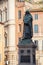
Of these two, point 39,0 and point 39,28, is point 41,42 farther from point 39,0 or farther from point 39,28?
point 39,0

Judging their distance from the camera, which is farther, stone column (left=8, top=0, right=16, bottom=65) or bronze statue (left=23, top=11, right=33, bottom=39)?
stone column (left=8, top=0, right=16, bottom=65)

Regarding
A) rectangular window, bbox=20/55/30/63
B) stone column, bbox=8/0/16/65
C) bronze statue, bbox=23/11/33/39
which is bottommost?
stone column, bbox=8/0/16/65

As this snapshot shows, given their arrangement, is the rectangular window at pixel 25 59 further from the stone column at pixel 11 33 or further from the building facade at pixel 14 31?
the stone column at pixel 11 33

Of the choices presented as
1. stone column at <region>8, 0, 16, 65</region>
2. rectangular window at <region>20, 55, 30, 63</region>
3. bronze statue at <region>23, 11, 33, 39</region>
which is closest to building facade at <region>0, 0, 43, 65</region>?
stone column at <region>8, 0, 16, 65</region>

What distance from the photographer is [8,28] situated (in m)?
88.8

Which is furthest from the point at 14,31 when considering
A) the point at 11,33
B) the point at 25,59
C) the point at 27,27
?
the point at 25,59

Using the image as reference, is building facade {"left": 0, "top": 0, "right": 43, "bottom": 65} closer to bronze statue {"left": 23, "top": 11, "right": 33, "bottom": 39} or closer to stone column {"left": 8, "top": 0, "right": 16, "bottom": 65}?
stone column {"left": 8, "top": 0, "right": 16, "bottom": 65}

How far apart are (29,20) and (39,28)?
58090mm

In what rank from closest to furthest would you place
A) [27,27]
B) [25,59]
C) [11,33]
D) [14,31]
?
[25,59] → [27,27] → [11,33] → [14,31]

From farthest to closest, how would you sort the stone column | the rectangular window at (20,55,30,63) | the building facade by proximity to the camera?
the building facade, the stone column, the rectangular window at (20,55,30,63)

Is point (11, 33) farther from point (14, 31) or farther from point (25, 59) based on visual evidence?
point (25, 59)

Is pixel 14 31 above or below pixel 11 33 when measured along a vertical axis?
above

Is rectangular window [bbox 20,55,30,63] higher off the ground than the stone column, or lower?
higher

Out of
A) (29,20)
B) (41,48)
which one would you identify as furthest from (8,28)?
(29,20)
